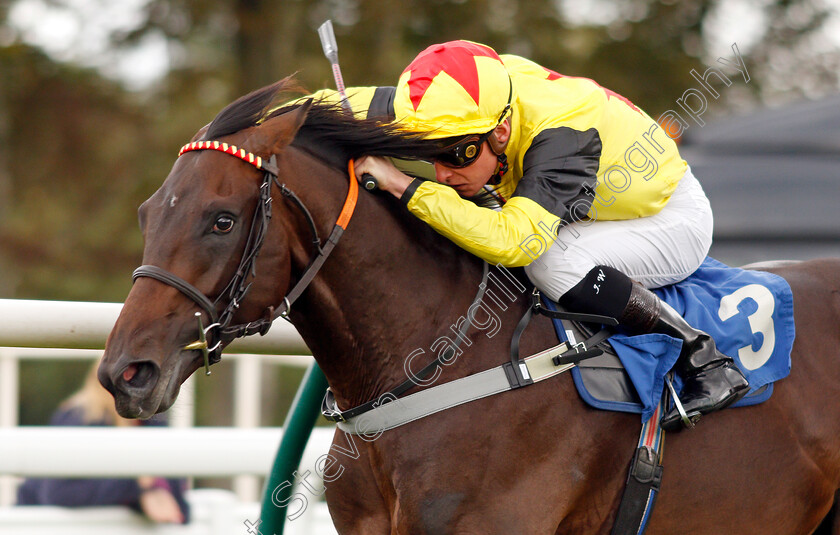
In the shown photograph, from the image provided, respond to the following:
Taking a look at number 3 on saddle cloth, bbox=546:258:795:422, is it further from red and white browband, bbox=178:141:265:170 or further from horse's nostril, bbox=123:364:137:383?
horse's nostril, bbox=123:364:137:383

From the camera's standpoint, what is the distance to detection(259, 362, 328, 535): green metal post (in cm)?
306

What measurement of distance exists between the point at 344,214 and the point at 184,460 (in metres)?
1.60

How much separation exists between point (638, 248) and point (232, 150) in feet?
3.90

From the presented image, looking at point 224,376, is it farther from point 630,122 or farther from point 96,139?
point 630,122

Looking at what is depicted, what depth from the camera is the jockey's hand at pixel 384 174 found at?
2525 millimetres

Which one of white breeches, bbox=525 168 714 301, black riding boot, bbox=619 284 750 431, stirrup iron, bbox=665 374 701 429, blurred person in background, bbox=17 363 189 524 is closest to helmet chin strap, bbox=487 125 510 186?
white breeches, bbox=525 168 714 301

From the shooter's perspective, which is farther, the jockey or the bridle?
the jockey

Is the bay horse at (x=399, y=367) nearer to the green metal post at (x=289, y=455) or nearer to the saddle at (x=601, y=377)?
the saddle at (x=601, y=377)

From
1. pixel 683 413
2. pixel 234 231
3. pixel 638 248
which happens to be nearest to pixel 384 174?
pixel 234 231

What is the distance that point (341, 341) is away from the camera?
8.25 feet

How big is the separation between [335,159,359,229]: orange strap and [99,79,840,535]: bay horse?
0.8 inches

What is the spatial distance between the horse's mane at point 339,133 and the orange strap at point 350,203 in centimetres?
6

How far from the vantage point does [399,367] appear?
253cm

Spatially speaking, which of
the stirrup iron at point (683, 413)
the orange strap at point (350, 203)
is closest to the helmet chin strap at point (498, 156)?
the orange strap at point (350, 203)
